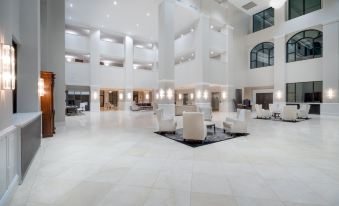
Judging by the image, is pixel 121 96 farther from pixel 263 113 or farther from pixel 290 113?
pixel 290 113

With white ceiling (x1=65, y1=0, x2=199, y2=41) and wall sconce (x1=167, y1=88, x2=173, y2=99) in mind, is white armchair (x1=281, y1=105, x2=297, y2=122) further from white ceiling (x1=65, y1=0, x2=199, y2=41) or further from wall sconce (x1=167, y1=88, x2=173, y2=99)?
white ceiling (x1=65, y1=0, x2=199, y2=41)

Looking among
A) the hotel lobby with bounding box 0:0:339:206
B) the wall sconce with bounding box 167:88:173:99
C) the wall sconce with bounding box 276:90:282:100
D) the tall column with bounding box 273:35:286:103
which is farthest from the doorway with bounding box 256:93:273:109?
the wall sconce with bounding box 167:88:173:99

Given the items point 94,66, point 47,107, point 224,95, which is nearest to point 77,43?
point 94,66

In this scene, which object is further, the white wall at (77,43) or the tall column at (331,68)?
the white wall at (77,43)

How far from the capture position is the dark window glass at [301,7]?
14211mm

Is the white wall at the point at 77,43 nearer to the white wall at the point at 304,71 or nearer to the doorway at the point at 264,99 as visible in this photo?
the doorway at the point at 264,99

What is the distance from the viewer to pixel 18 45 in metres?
4.70

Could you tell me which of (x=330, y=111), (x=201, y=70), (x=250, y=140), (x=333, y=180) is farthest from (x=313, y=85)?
(x=333, y=180)

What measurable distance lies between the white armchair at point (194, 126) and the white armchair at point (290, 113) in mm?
7891

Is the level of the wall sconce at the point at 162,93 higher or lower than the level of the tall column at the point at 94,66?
lower

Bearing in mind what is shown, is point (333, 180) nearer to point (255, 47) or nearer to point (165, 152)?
point (165, 152)

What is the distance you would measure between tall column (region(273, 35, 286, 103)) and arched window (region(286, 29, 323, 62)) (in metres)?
0.52

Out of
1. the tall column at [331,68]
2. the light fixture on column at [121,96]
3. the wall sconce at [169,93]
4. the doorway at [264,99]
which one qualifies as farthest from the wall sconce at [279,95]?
the light fixture on column at [121,96]

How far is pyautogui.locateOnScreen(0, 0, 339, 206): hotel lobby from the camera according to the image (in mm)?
2688
